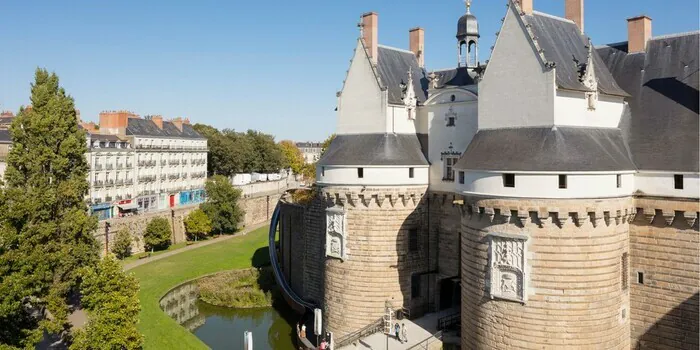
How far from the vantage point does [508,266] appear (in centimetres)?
1942

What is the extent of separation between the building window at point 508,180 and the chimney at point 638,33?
34.0 ft

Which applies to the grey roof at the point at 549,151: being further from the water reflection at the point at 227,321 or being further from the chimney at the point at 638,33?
the water reflection at the point at 227,321

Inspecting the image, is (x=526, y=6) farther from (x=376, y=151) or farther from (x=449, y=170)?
(x=376, y=151)

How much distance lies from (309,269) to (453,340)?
12.5 metres

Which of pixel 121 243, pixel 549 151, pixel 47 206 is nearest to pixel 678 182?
pixel 549 151

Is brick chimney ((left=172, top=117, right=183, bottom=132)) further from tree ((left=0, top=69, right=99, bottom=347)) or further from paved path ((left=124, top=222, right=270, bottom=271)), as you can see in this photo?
tree ((left=0, top=69, right=99, bottom=347))

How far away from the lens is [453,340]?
77.5ft

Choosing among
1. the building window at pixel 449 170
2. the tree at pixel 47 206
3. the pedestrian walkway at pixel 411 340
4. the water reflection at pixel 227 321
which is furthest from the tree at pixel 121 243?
the building window at pixel 449 170

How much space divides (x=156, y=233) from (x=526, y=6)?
132 ft

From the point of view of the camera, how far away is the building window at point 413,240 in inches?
1057

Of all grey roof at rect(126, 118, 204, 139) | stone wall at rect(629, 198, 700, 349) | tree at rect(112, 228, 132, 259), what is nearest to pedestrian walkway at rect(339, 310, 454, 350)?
stone wall at rect(629, 198, 700, 349)

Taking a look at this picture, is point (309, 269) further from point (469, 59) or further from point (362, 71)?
point (469, 59)

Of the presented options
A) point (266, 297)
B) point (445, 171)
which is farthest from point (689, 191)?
point (266, 297)

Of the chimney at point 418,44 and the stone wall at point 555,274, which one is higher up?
the chimney at point 418,44
